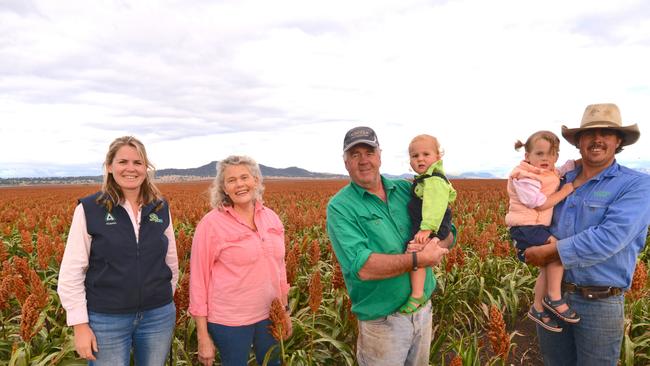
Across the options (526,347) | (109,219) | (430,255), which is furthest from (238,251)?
(526,347)

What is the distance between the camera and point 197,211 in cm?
1141

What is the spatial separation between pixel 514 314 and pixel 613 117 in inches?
124

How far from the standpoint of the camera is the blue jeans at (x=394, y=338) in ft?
8.32

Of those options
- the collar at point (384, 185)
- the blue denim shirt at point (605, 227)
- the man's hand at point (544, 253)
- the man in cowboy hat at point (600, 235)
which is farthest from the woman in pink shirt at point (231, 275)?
the blue denim shirt at point (605, 227)

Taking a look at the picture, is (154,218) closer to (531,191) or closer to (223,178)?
(223,178)

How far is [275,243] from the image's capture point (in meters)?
2.99

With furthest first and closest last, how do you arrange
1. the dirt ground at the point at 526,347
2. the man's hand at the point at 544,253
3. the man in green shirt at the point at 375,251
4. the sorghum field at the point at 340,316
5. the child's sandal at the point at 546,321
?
the dirt ground at the point at 526,347 < the sorghum field at the point at 340,316 < the child's sandal at the point at 546,321 < the man's hand at the point at 544,253 < the man in green shirt at the point at 375,251

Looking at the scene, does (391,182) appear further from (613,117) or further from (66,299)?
(66,299)

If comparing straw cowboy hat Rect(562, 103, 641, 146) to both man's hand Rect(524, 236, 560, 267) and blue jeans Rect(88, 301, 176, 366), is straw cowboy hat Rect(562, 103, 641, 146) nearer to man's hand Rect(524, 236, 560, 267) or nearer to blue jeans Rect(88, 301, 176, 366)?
man's hand Rect(524, 236, 560, 267)

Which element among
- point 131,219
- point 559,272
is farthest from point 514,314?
point 131,219

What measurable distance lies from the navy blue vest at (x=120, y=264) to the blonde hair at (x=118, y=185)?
50mm

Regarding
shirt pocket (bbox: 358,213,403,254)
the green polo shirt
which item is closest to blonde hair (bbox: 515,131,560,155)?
the green polo shirt

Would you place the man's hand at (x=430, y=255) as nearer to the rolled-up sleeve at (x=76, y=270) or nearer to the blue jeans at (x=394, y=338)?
the blue jeans at (x=394, y=338)

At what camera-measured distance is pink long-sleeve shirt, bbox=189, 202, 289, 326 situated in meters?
2.76
